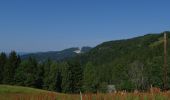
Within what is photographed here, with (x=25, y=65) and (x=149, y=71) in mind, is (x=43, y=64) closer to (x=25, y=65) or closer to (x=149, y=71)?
(x=25, y=65)

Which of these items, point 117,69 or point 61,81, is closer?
point 61,81

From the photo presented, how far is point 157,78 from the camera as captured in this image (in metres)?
112

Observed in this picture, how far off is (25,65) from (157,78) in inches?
1544

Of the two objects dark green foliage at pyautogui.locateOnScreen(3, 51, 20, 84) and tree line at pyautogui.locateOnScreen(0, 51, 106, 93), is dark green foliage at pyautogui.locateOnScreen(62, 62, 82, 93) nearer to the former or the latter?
tree line at pyautogui.locateOnScreen(0, 51, 106, 93)

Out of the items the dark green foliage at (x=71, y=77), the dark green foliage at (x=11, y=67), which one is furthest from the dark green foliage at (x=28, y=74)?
the dark green foliage at (x=71, y=77)

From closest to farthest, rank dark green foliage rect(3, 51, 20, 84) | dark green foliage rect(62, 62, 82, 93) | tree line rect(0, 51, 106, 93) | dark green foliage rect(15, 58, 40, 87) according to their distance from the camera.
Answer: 1. dark green foliage rect(15, 58, 40, 87)
2. tree line rect(0, 51, 106, 93)
3. dark green foliage rect(3, 51, 20, 84)
4. dark green foliage rect(62, 62, 82, 93)

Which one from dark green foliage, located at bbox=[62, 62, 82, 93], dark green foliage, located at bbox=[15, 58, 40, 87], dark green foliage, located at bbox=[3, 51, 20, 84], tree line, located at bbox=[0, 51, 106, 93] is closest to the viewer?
dark green foliage, located at bbox=[15, 58, 40, 87]

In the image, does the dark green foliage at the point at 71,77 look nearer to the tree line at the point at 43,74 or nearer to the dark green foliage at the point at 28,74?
Answer: the tree line at the point at 43,74

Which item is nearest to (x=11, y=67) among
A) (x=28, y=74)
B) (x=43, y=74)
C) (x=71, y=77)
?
(x=28, y=74)

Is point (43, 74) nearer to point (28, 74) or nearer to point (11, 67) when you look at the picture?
point (28, 74)

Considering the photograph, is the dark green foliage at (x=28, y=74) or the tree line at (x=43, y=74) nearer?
the dark green foliage at (x=28, y=74)

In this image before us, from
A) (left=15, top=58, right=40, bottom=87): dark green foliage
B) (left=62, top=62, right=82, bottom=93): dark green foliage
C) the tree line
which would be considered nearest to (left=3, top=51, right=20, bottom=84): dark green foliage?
the tree line

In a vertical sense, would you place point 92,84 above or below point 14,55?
below

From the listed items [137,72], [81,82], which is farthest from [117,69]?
[81,82]
